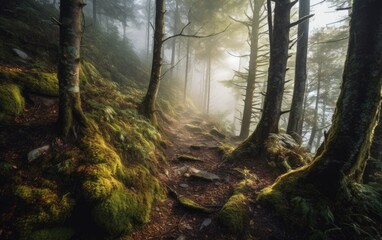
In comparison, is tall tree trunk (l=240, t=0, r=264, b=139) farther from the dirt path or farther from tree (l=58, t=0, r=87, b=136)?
tree (l=58, t=0, r=87, b=136)

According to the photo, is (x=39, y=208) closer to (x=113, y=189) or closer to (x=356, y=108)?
(x=113, y=189)

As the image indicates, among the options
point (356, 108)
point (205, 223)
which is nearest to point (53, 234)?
point (205, 223)

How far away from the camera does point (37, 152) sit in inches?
143

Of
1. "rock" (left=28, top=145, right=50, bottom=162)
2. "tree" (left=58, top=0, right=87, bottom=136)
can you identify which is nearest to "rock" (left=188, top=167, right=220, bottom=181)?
"tree" (left=58, top=0, right=87, bottom=136)

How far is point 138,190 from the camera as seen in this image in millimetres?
4285

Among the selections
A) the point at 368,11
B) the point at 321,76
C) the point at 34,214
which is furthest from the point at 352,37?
the point at 321,76

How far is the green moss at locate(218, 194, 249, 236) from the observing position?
3.63 metres

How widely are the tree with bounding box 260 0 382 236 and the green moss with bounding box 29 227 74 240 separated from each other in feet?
12.1

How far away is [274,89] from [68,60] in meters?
6.18

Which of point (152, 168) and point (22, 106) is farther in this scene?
point (152, 168)

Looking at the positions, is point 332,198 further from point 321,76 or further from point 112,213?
point 321,76

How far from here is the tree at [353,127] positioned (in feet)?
11.8

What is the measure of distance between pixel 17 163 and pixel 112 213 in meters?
1.75

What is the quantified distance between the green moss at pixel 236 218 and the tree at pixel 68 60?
11.6ft
